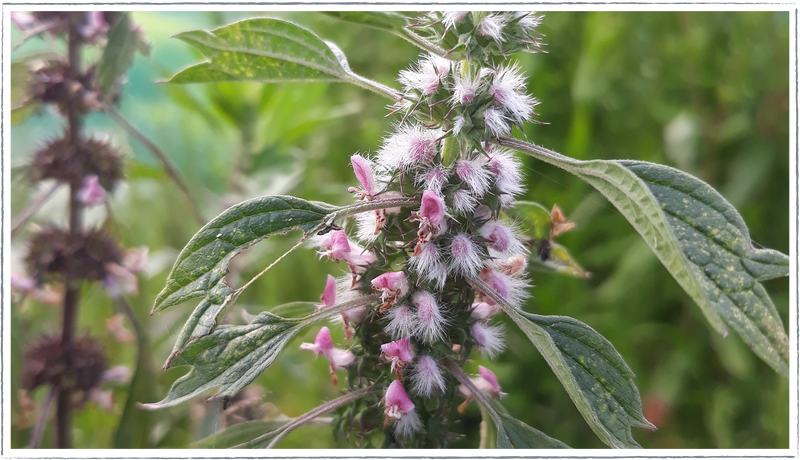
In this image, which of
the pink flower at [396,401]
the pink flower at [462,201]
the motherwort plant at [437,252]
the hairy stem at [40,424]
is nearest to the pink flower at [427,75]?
the motherwort plant at [437,252]

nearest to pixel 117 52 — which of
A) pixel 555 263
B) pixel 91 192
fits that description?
pixel 91 192

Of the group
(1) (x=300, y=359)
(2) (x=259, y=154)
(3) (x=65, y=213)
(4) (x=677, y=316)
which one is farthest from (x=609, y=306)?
(3) (x=65, y=213)

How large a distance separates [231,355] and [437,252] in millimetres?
243

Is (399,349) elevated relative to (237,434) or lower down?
elevated

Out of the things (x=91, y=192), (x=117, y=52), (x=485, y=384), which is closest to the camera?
(x=485, y=384)

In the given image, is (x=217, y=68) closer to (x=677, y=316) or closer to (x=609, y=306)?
(x=609, y=306)

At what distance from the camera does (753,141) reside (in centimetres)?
164

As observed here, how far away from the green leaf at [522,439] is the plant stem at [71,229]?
87 centimetres

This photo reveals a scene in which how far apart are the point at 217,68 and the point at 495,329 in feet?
1.56

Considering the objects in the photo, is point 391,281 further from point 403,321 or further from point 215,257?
point 215,257

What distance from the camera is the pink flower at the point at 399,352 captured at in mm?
564

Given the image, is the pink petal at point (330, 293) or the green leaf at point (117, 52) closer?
the pink petal at point (330, 293)

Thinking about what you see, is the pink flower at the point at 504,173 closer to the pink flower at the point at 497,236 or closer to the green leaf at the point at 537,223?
the pink flower at the point at 497,236

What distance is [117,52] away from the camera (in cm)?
91
